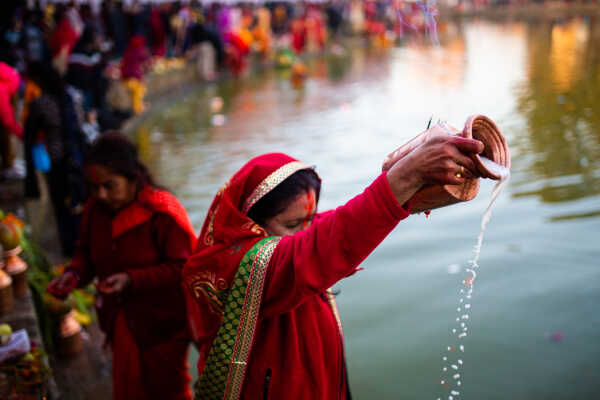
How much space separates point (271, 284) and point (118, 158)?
1078mm

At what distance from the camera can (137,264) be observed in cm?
229

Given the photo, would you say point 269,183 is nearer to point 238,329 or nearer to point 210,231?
point 210,231

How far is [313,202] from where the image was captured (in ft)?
5.62

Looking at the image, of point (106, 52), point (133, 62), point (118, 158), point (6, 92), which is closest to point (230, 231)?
point (118, 158)

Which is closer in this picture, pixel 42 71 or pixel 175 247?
pixel 175 247

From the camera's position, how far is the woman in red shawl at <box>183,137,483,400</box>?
4.79 ft

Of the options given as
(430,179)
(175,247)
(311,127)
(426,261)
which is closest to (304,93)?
(311,127)

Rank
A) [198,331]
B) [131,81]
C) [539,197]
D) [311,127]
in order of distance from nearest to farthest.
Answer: [198,331]
[539,197]
[311,127]
[131,81]

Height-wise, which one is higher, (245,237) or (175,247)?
(245,237)

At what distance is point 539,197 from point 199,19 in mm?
13157

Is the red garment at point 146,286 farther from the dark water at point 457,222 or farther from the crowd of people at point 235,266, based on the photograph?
the dark water at point 457,222

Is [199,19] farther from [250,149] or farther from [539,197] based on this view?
[539,197]

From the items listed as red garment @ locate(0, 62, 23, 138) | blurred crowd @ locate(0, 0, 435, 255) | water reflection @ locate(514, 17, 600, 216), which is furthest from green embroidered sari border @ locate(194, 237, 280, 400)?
red garment @ locate(0, 62, 23, 138)

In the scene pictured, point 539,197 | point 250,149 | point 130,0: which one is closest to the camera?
point 539,197
